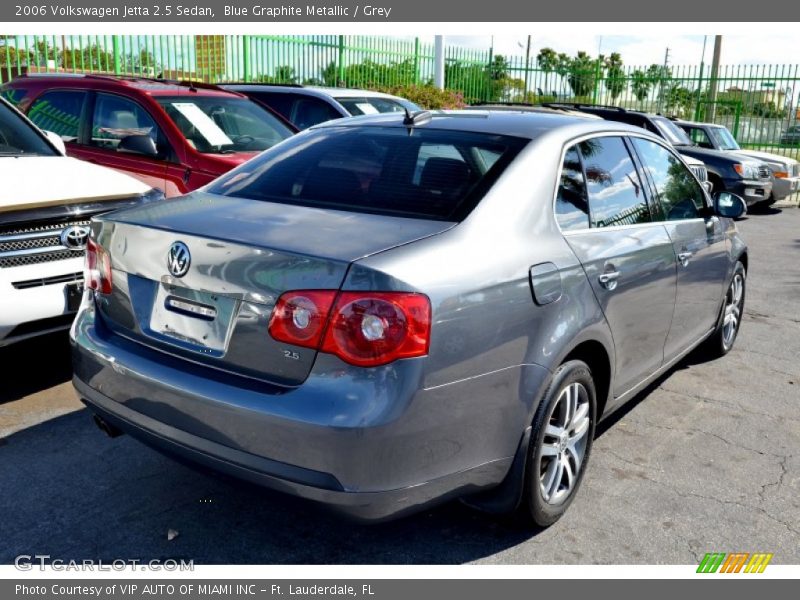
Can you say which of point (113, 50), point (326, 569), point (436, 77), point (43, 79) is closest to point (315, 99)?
point (43, 79)

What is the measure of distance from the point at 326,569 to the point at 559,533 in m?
0.97

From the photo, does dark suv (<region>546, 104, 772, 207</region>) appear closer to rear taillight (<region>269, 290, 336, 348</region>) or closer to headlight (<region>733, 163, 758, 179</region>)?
headlight (<region>733, 163, 758, 179</region>)

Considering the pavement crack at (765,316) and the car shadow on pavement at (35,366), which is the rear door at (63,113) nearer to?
the car shadow on pavement at (35,366)

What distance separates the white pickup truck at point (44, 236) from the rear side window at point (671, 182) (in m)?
2.99

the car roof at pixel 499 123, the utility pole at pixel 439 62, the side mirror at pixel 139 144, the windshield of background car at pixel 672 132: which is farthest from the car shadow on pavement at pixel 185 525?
the utility pole at pixel 439 62

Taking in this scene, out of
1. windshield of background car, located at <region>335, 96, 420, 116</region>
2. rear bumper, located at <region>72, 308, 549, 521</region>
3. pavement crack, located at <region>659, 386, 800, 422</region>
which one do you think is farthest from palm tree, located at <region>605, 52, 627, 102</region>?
rear bumper, located at <region>72, 308, 549, 521</region>

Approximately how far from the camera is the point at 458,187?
A: 3.05 meters

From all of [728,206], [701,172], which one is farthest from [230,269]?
[701,172]

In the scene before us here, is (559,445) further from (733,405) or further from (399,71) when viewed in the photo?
(399,71)

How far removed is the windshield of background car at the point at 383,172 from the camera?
3031 mm

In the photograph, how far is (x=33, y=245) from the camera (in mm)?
4223

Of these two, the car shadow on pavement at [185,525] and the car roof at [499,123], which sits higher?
the car roof at [499,123]

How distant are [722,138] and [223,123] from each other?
10785 mm

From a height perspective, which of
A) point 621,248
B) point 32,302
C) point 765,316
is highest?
point 621,248
